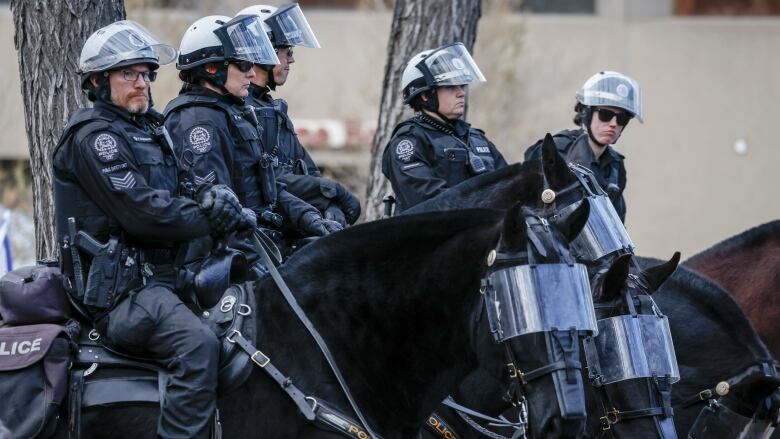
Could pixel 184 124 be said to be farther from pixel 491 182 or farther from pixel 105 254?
pixel 491 182

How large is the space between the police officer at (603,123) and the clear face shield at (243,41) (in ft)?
7.58

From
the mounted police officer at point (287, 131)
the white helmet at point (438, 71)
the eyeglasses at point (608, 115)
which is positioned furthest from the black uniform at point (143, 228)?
the eyeglasses at point (608, 115)

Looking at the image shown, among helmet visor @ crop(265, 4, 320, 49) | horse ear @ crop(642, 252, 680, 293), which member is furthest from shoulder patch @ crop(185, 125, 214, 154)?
horse ear @ crop(642, 252, 680, 293)

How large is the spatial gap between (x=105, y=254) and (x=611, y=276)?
7.90ft

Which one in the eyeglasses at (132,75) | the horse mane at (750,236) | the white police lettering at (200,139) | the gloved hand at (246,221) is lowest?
the horse mane at (750,236)

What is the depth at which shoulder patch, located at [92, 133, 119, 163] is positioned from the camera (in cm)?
550

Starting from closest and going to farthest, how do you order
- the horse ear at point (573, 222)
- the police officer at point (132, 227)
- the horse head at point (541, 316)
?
the horse head at point (541, 316)
the horse ear at point (573, 222)
the police officer at point (132, 227)

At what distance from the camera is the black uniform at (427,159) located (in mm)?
7352

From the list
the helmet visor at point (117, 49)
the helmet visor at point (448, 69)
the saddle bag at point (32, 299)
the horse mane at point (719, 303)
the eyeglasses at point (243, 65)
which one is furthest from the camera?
the helmet visor at point (448, 69)

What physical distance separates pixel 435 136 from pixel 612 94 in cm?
134

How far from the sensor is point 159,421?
5.34 meters

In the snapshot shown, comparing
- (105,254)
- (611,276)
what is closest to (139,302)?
(105,254)

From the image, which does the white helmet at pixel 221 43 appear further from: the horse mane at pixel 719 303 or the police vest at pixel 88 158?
the horse mane at pixel 719 303

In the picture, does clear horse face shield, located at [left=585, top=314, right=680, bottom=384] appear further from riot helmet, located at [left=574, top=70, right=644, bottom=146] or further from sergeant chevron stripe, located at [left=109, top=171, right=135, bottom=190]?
sergeant chevron stripe, located at [left=109, top=171, right=135, bottom=190]
